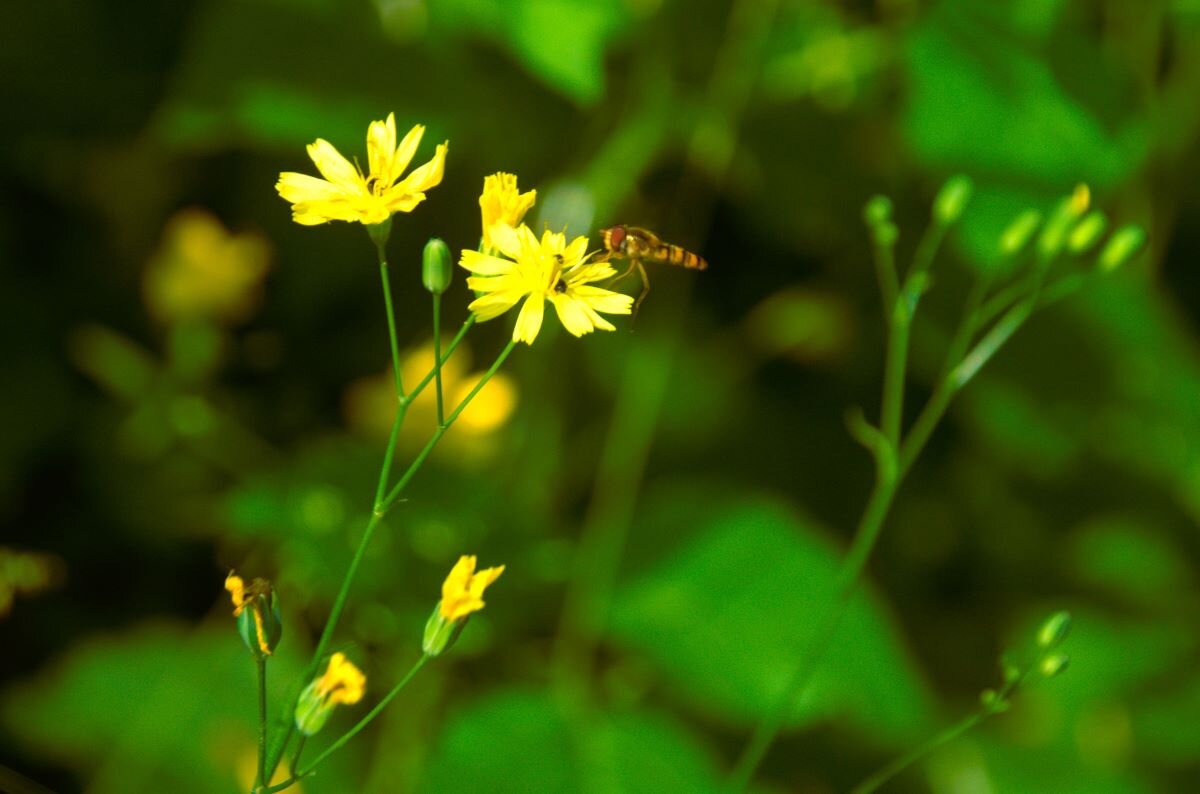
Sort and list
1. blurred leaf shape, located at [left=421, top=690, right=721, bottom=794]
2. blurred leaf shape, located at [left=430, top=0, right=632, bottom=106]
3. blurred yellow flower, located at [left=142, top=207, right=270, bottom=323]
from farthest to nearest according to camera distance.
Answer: blurred yellow flower, located at [left=142, top=207, right=270, bottom=323] → blurred leaf shape, located at [left=421, top=690, right=721, bottom=794] → blurred leaf shape, located at [left=430, top=0, right=632, bottom=106]

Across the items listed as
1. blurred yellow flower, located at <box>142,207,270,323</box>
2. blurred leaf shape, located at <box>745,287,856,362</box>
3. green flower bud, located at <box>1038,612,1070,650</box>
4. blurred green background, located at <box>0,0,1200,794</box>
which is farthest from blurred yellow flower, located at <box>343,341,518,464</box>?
green flower bud, located at <box>1038,612,1070,650</box>

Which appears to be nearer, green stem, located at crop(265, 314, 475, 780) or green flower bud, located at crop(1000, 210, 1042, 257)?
green stem, located at crop(265, 314, 475, 780)

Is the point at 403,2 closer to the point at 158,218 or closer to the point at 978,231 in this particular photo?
the point at 158,218

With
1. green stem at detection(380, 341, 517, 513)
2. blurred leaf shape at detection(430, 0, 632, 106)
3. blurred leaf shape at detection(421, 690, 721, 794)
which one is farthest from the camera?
blurred leaf shape at detection(421, 690, 721, 794)

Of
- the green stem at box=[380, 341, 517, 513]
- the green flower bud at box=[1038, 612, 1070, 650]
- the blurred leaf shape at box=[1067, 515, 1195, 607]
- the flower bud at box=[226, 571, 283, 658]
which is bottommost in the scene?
the flower bud at box=[226, 571, 283, 658]

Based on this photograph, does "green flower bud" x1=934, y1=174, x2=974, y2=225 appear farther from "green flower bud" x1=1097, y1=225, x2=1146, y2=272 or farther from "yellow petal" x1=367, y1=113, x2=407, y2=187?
"yellow petal" x1=367, y1=113, x2=407, y2=187

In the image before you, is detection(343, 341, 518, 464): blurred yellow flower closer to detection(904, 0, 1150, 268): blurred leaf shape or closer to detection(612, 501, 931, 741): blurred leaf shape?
detection(612, 501, 931, 741): blurred leaf shape

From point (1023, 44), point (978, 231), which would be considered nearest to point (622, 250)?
point (978, 231)

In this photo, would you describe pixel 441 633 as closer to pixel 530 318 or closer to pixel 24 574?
pixel 530 318

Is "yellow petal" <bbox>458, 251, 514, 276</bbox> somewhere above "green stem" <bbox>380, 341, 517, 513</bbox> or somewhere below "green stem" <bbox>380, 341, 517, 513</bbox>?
above
